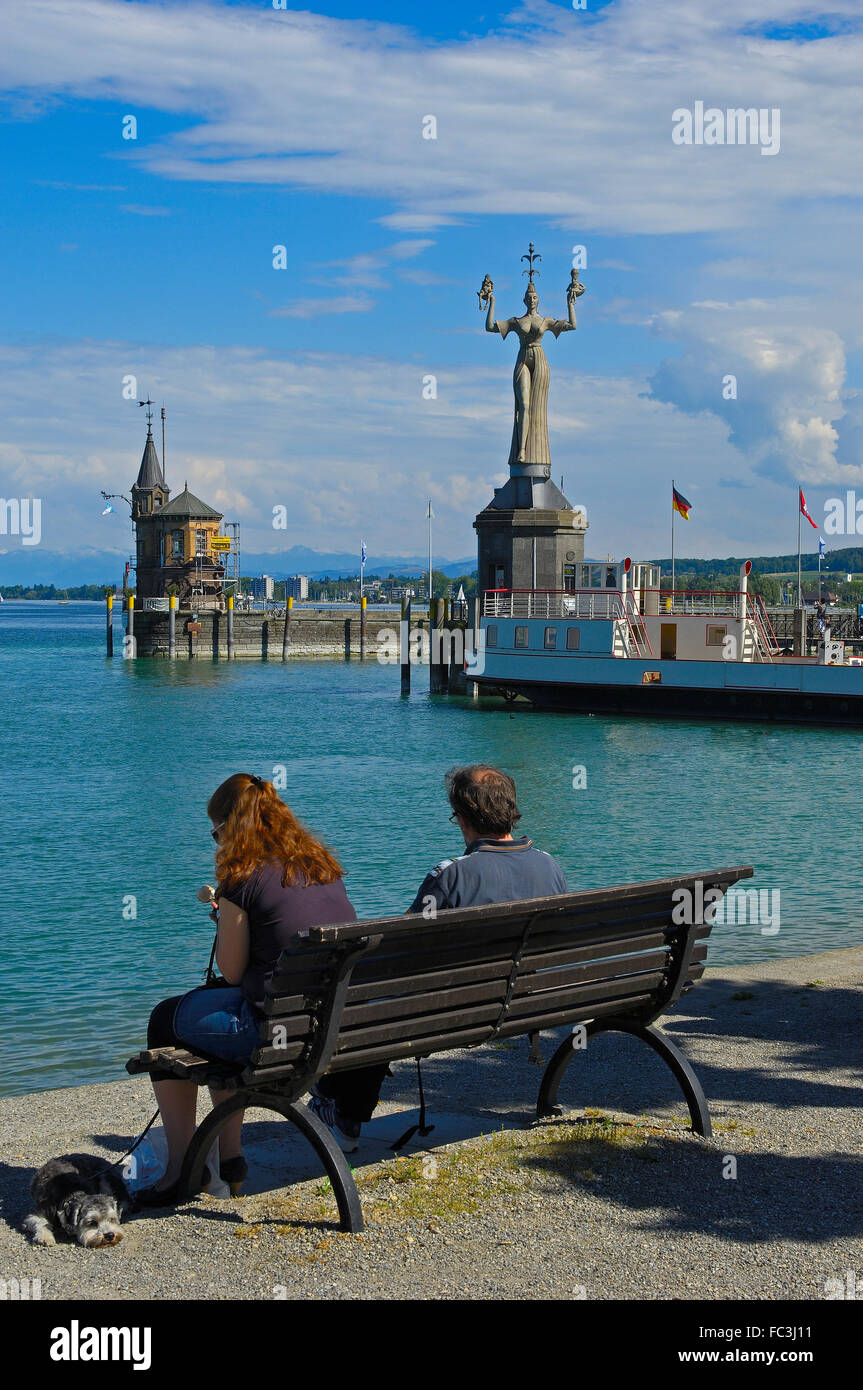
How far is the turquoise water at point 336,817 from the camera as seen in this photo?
47.6 feet

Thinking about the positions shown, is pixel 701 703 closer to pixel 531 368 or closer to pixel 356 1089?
pixel 531 368

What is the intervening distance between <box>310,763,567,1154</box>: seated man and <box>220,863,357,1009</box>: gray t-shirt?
702mm

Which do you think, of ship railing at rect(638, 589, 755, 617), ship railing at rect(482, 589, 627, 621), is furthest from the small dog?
ship railing at rect(482, 589, 627, 621)

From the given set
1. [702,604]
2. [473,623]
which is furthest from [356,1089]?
[473,623]

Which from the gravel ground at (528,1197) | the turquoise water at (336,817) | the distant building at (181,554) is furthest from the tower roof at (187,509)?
the gravel ground at (528,1197)

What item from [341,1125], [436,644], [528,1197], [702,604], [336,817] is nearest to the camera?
[528,1197]

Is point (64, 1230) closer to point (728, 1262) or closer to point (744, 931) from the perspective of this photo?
point (728, 1262)

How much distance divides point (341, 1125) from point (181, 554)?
100862 mm

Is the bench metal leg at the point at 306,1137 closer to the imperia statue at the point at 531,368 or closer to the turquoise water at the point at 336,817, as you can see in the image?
the turquoise water at the point at 336,817

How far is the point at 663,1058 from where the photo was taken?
6.71 m

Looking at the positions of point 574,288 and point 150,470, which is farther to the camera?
point 150,470

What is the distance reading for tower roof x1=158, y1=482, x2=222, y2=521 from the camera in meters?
106

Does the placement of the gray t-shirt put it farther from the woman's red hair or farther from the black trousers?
the black trousers
